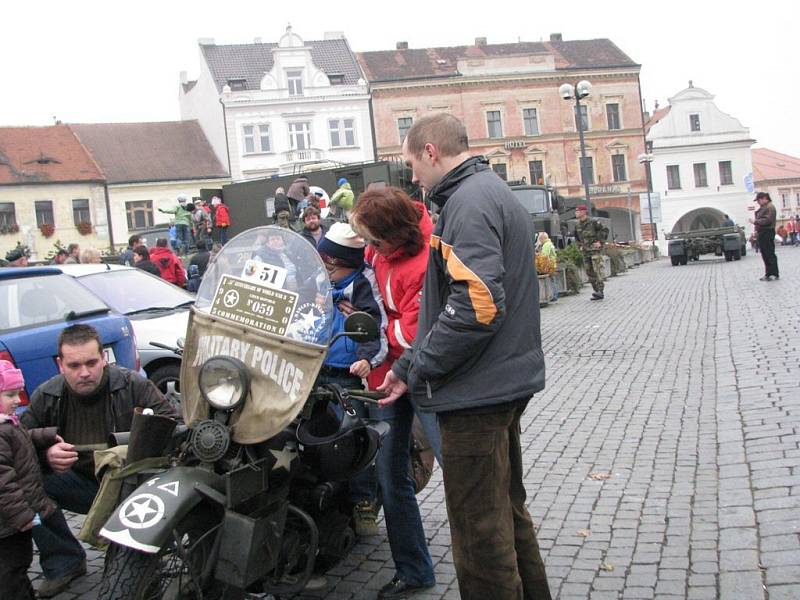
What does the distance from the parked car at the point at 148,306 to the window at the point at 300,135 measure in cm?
4694

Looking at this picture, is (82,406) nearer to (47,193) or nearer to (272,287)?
(272,287)

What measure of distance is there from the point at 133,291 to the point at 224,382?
6895mm

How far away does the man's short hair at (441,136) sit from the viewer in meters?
3.54

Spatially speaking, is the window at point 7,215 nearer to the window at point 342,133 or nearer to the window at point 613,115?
the window at point 342,133

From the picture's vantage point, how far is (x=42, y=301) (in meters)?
6.90

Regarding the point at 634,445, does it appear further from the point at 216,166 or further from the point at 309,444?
the point at 216,166

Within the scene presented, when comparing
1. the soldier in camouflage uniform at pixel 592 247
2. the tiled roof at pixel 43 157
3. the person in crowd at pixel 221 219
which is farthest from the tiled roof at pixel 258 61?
the soldier in camouflage uniform at pixel 592 247

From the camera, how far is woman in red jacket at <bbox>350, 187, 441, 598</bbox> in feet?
13.5

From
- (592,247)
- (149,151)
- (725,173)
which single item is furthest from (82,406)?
(725,173)

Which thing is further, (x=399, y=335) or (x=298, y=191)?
(x=298, y=191)

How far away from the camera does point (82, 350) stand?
4.41 meters

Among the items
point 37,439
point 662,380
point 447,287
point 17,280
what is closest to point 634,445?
point 662,380

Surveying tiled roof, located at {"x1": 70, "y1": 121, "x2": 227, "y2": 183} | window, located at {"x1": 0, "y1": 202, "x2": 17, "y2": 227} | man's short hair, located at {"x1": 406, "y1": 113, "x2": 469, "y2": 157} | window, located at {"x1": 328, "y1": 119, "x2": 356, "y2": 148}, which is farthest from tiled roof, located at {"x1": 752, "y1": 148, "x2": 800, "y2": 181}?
man's short hair, located at {"x1": 406, "y1": 113, "x2": 469, "y2": 157}

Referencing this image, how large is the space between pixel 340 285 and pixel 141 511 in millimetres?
1583
